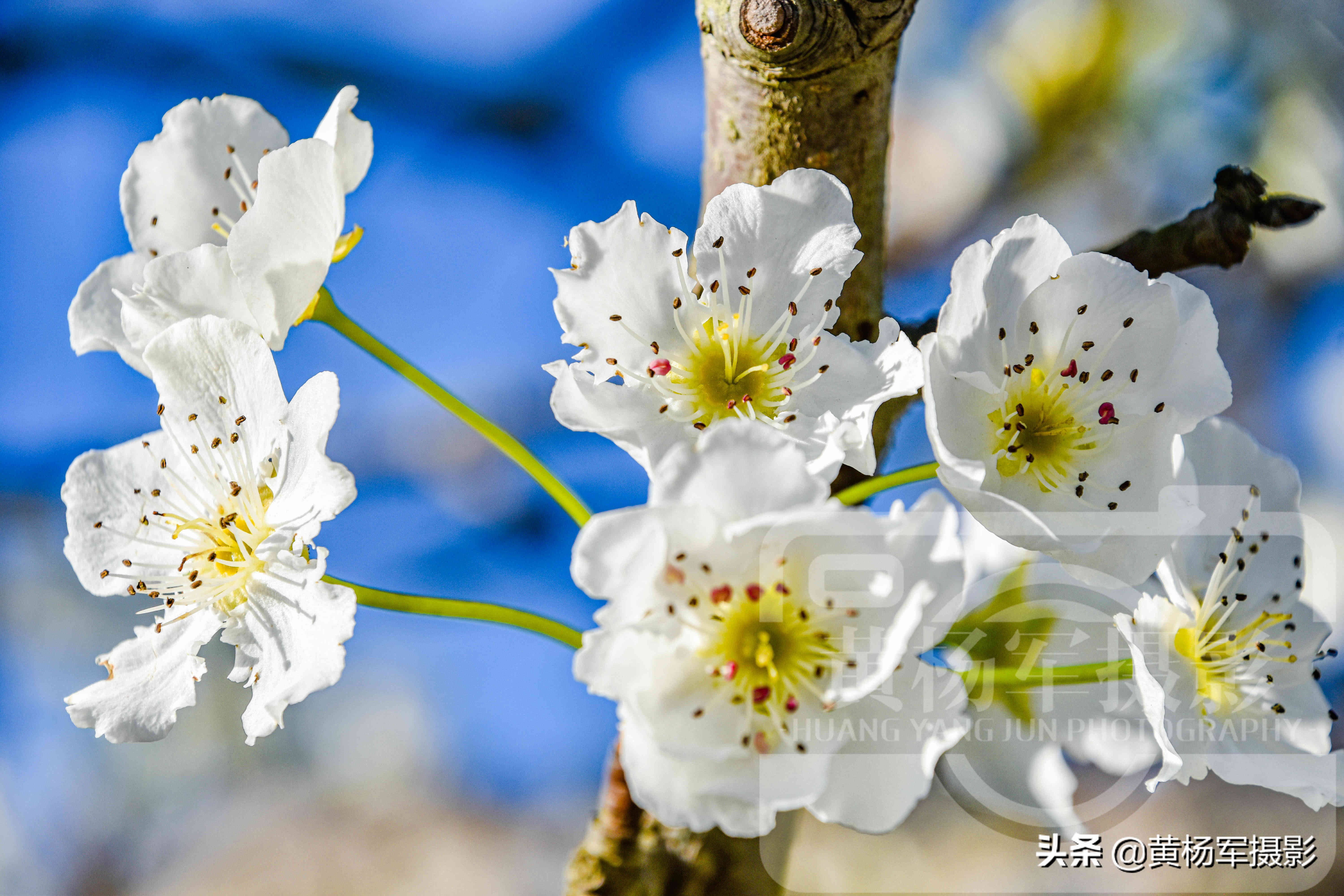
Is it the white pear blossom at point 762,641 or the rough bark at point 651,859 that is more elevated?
the white pear blossom at point 762,641

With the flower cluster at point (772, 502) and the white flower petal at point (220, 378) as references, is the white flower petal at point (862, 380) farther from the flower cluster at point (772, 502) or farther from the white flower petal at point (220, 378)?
the white flower petal at point (220, 378)

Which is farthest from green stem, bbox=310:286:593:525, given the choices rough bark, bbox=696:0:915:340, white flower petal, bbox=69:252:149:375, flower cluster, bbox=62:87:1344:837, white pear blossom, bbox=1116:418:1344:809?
white pear blossom, bbox=1116:418:1344:809

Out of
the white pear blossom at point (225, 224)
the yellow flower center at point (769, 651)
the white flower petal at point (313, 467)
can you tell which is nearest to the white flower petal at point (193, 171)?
the white pear blossom at point (225, 224)

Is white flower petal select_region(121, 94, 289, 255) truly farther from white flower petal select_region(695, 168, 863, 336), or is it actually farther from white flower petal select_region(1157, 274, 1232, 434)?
white flower petal select_region(1157, 274, 1232, 434)

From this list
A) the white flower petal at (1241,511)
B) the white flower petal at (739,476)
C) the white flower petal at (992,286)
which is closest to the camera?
the white flower petal at (739,476)

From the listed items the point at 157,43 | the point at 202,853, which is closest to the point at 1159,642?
the point at 157,43

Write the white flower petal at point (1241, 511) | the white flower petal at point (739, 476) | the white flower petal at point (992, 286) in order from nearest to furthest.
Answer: the white flower petal at point (739, 476), the white flower petal at point (992, 286), the white flower petal at point (1241, 511)

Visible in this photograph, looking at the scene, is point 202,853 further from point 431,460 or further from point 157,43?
point 157,43
